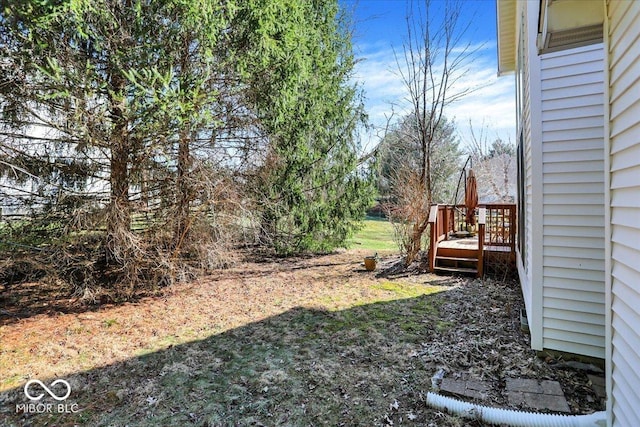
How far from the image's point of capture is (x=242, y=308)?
5.36 m

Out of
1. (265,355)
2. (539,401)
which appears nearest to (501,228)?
(539,401)

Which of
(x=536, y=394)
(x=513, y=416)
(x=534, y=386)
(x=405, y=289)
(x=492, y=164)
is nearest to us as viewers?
(x=513, y=416)

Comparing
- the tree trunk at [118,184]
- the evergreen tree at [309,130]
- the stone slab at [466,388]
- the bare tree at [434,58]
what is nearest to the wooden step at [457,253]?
the evergreen tree at [309,130]

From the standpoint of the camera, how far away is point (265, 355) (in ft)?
12.3

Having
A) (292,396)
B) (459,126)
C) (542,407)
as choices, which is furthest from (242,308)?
(459,126)

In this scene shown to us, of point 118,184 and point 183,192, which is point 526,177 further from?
point 118,184

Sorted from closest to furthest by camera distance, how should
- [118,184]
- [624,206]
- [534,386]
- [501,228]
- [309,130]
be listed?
[624,206]
[534,386]
[118,184]
[501,228]
[309,130]

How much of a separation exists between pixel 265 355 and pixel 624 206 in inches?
132

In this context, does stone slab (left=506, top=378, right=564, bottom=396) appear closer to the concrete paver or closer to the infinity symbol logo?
the concrete paver

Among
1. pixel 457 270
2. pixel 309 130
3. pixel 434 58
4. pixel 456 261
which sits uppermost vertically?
pixel 434 58

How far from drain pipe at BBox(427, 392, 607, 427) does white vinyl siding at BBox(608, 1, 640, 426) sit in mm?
316

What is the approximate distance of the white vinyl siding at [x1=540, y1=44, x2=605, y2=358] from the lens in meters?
3.08

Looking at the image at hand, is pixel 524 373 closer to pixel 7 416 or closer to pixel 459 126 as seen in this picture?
pixel 7 416

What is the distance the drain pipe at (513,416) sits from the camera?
2307 millimetres
